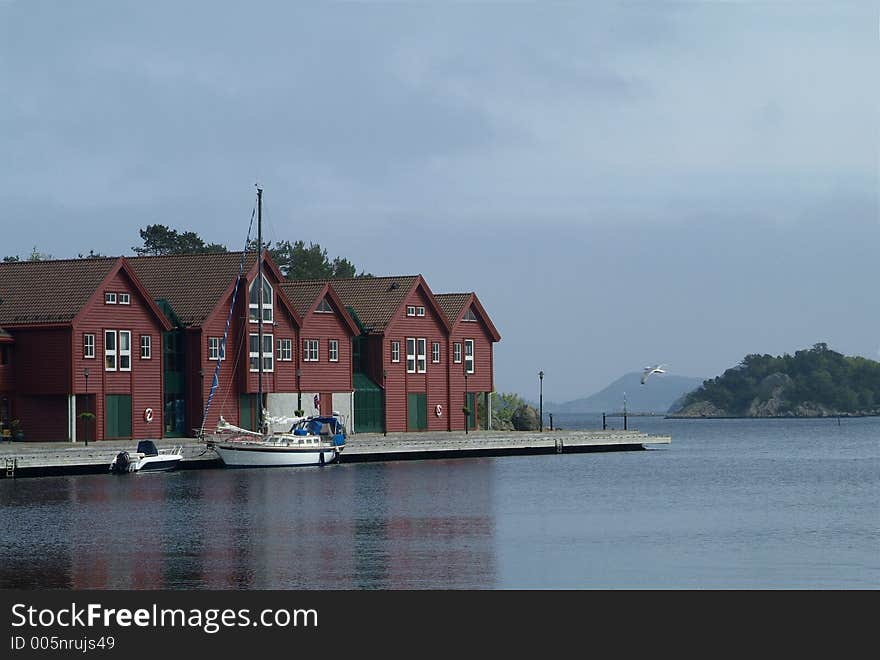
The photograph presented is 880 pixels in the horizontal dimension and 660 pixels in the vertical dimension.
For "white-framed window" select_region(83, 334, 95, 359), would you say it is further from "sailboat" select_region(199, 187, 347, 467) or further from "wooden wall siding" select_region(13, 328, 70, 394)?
"sailboat" select_region(199, 187, 347, 467)

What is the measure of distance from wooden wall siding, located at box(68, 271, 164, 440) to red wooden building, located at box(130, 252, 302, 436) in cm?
193

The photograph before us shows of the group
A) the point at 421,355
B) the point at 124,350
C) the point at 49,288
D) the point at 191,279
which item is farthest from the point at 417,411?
the point at 49,288

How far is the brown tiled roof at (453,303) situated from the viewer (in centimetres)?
10812

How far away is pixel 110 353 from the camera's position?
8331 centimetres

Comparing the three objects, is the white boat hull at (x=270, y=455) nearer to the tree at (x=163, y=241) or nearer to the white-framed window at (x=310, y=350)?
the white-framed window at (x=310, y=350)

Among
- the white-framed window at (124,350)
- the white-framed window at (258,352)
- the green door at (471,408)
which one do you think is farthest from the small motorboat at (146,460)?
the green door at (471,408)

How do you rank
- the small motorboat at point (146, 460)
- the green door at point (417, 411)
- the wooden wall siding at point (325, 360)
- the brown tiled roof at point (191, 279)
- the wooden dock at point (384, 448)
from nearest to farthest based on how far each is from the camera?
the wooden dock at point (384, 448) → the small motorboat at point (146, 460) → the brown tiled roof at point (191, 279) → the wooden wall siding at point (325, 360) → the green door at point (417, 411)

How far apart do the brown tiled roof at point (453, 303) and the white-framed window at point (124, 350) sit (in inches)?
1073

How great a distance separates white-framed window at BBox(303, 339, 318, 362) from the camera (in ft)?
313

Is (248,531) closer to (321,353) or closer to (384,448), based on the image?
(384,448)

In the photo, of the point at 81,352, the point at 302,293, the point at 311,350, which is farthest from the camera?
the point at 302,293

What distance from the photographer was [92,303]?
269 ft

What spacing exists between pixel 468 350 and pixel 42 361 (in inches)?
1377
